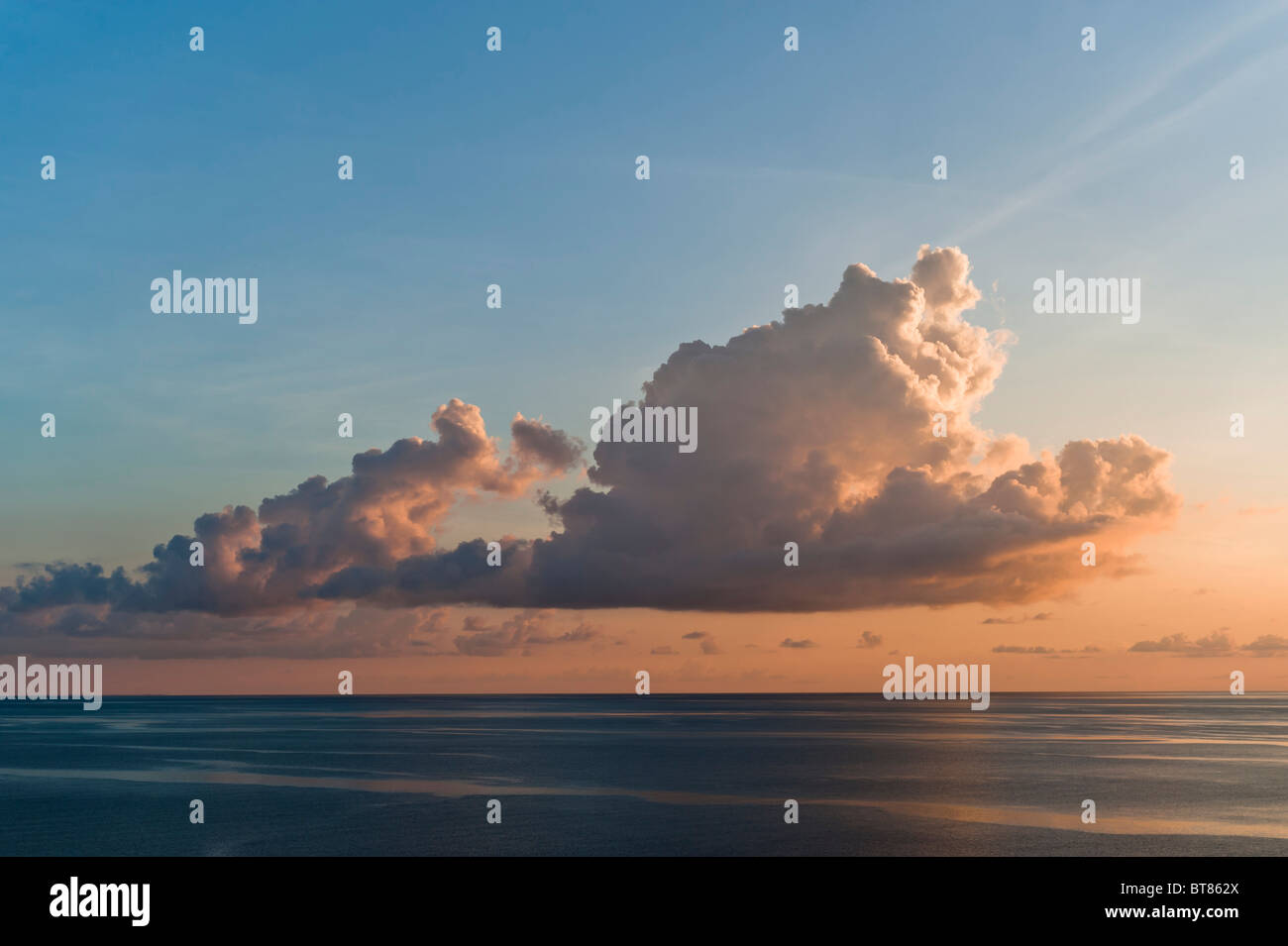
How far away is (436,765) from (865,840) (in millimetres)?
50733

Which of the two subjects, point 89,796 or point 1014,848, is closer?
point 1014,848

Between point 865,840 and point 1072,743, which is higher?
point 865,840

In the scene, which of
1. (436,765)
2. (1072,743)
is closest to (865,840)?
(436,765)

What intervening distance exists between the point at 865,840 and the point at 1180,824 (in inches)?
805

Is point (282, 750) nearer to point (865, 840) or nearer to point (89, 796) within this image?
point (89, 796)
